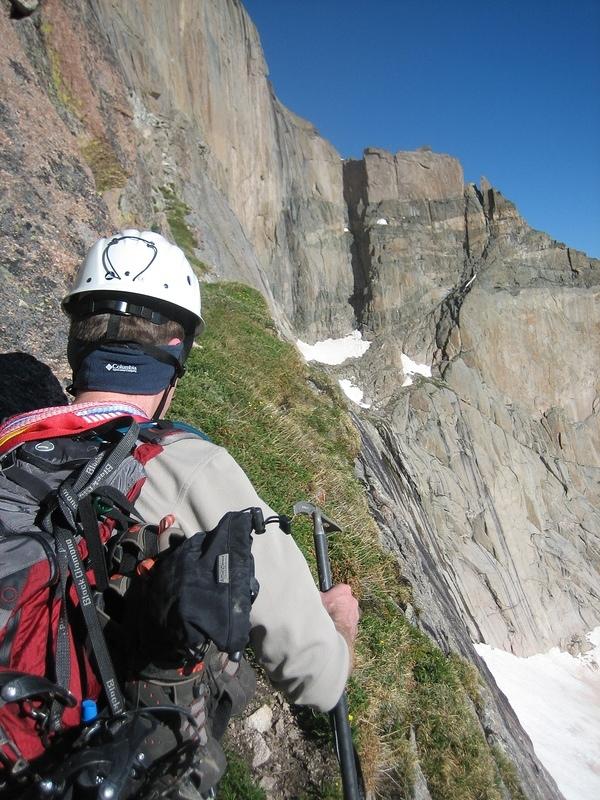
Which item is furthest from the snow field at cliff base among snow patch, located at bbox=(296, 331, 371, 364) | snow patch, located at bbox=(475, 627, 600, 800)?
snow patch, located at bbox=(296, 331, 371, 364)

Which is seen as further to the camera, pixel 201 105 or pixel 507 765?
pixel 201 105

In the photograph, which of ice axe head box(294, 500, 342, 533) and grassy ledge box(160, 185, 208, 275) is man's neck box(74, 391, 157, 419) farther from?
grassy ledge box(160, 185, 208, 275)

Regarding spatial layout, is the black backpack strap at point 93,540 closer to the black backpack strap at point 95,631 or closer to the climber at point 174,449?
the black backpack strap at point 95,631

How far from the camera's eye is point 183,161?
23766 millimetres

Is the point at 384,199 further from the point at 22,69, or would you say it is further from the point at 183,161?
the point at 22,69

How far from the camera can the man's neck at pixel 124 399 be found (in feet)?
7.33

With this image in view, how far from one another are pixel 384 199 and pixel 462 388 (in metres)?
26.9

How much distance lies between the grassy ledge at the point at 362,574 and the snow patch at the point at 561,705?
16.6 meters

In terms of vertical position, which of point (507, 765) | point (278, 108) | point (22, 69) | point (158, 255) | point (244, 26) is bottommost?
point (507, 765)

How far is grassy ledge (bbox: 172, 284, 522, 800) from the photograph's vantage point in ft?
13.9

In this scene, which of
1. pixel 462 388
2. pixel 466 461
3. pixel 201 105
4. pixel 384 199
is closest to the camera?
pixel 201 105

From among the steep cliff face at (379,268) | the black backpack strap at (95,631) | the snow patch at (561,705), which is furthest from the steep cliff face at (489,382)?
the black backpack strap at (95,631)

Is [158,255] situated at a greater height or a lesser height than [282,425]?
greater

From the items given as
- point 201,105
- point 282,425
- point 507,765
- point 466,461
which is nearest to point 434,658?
point 507,765
